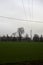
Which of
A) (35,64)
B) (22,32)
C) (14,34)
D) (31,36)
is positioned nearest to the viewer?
(35,64)

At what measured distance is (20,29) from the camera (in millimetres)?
127688

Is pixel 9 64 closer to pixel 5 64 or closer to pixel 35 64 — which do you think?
pixel 5 64

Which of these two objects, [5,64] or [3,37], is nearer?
[5,64]

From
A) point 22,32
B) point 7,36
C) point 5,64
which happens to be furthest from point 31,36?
point 5,64

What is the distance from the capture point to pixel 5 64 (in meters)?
11.9

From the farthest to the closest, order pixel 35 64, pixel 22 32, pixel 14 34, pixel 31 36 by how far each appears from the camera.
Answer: pixel 22 32
pixel 14 34
pixel 31 36
pixel 35 64

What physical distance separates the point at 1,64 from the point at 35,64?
1.90m

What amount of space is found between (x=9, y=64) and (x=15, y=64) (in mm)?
372

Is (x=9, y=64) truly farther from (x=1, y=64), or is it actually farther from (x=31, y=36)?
(x=31, y=36)

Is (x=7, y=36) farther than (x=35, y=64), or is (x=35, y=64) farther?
(x=7, y=36)

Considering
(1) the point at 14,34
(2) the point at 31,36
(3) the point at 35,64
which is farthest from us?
(1) the point at 14,34

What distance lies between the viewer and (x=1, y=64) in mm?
11875

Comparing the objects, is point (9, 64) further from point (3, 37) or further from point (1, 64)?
point (3, 37)

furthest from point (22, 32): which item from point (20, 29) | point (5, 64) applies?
point (5, 64)
